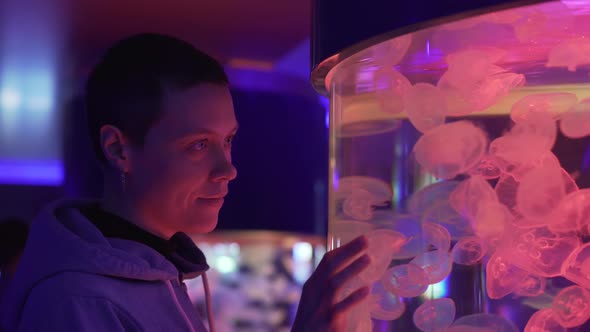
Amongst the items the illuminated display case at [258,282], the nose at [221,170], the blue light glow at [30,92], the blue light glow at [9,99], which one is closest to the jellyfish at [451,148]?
the nose at [221,170]

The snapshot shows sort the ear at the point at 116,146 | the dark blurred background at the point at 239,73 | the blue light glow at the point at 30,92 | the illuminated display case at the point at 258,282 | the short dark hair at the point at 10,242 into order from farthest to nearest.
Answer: the illuminated display case at the point at 258,282 → the blue light glow at the point at 30,92 → the dark blurred background at the point at 239,73 → the short dark hair at the point at 10,242 → the ear at the point at 116,146

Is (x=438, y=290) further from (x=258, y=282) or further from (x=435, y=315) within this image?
(x=258, y=282)

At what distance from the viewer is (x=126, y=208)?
4.55ft

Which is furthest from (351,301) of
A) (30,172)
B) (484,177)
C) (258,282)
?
(30,172)

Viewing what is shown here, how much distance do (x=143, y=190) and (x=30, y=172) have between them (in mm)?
8254

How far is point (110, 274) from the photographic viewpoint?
1267mm

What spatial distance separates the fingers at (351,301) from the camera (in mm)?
1189

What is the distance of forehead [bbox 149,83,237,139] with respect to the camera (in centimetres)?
136

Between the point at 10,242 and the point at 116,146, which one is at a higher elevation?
the point at 116,146

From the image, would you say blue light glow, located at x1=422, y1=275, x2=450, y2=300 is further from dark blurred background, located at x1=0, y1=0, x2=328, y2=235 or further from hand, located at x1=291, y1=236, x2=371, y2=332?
dark blurred background, located at x1=0, y1=0, x2=328, y2=235

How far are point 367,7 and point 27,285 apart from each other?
724 millimetres

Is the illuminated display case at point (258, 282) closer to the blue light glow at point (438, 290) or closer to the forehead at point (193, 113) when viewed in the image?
the forehead at point (193, 113)

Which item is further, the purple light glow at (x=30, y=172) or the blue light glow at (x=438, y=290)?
the purple light glow at (x=30, y=172)

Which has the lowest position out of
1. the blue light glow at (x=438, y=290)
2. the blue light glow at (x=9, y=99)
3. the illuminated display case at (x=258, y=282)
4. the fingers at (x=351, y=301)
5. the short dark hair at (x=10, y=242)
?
the illuminated display case at (x=258, y=282)
